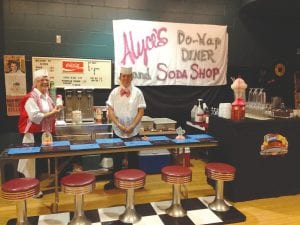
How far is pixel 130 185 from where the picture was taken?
2.72 meters

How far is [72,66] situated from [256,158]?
2838 mm

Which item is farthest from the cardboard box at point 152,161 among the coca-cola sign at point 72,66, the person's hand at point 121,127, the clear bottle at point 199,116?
the coca-cola sign at point 72,66

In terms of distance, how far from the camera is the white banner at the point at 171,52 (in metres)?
4.46

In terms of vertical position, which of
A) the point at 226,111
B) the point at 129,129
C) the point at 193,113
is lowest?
the point at 129,129

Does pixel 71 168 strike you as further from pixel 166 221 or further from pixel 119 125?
pixel 166 221

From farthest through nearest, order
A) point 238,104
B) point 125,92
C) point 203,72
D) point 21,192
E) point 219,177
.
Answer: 1. point 203,72
2. point 125,92
3. point 238,104
4. point 219,177
5. point 21,192

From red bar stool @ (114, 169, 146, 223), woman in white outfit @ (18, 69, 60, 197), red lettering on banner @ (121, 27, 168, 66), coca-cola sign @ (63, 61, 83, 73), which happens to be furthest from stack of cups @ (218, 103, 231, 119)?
coca-cola sign @ (63, 61, 83, 73)

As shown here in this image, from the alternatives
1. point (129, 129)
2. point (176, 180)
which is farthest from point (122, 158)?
point (176, 180)

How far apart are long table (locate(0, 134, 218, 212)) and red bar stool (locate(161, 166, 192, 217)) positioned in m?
0.27

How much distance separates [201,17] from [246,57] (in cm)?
111

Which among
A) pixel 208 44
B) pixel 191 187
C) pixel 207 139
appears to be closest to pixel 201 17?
pixel 208 44

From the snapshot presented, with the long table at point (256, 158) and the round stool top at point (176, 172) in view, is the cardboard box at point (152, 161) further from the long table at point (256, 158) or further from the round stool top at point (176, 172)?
the round stool top at point (176, 172)

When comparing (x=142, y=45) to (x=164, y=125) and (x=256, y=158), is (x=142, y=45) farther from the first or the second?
(x=256, y=158)

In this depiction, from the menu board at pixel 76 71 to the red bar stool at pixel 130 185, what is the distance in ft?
6.58
